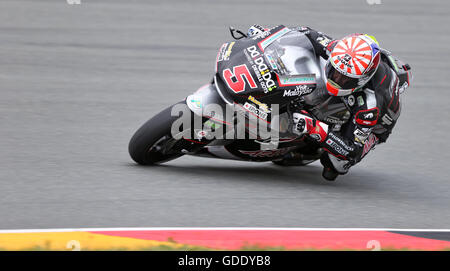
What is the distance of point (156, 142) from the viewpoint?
18.1 feet

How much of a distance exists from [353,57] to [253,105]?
0.77 meters

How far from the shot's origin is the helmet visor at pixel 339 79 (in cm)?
493

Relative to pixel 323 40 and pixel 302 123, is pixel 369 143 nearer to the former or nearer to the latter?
pixel 302 123

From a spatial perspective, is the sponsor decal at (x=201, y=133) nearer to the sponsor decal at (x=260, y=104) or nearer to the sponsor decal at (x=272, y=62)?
the sponsor decal at (x=260, y=104)

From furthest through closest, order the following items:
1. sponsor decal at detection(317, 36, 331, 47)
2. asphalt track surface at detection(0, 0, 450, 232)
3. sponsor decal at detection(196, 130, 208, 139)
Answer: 1. sponsor decal at detection(196, 130, 208, 139)
2. sponsor decal at detection(317, 36, 331, 47)
3. asphalt track surface at detection(0, 0, 450, 232)

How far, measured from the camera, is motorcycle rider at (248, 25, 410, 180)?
492cm

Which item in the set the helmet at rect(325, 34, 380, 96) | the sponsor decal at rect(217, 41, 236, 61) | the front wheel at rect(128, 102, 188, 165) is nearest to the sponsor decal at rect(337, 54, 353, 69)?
the helmet at rect(325, 34, 380, 96)

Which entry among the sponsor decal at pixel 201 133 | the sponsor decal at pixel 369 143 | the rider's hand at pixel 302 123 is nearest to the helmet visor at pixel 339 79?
the rider's hand at pixel 302 123

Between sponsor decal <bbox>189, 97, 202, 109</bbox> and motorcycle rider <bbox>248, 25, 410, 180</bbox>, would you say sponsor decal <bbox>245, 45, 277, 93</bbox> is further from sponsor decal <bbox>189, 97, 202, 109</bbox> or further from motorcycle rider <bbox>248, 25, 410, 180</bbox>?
sponsor decal <bbox>189, 97, 202, 109</bbox>

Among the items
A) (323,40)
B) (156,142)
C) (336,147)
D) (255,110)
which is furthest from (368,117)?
(156,142)

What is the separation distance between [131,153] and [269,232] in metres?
1.71

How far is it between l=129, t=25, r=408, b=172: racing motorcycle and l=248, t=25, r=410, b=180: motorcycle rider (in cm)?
11

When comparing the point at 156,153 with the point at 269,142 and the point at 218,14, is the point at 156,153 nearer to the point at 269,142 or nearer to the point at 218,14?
the point at 269,142

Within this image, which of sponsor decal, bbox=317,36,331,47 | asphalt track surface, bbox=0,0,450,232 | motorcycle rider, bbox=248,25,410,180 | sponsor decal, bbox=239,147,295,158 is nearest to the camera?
asphalt track surface, bbox=0,0,450,232
